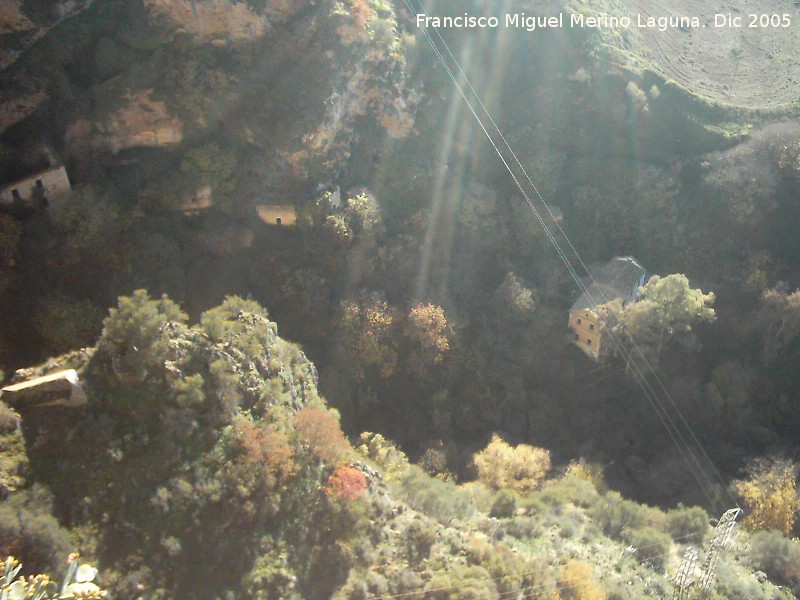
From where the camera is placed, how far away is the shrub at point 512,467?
28.1 m

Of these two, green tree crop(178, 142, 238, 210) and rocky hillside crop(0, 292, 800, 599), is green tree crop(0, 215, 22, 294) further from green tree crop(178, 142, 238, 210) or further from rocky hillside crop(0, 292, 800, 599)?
green tree crop(178, 142, 238, 210)

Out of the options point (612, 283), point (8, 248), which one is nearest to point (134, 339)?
point (8, 248)

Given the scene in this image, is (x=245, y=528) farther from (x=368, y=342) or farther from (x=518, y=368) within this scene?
(x=518, y=368)

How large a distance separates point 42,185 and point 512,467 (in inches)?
943

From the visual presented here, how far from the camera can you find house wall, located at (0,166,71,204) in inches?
1014

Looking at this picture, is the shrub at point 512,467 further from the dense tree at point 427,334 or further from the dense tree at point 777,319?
the dense tree at point 777,319

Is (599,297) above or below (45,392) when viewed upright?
above

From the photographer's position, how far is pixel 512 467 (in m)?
28.6

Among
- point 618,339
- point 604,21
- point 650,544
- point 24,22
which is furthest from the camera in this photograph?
point 604,21

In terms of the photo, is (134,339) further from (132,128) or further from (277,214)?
(132,128)

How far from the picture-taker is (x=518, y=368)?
1326 inches

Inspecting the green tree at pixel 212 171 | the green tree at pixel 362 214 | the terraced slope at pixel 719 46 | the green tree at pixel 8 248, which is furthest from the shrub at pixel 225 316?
the terraced slope at pixel 719 46

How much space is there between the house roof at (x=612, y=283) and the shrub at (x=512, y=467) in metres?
8.69

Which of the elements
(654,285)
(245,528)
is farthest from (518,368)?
(245,528)
